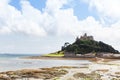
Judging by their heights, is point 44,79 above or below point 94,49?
below

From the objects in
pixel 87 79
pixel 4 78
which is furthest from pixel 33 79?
pixel 87 79

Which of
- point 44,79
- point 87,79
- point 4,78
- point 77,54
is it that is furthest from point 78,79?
point 77,54

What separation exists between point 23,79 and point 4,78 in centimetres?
284

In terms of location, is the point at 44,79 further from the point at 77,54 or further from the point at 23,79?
the point at 77,54

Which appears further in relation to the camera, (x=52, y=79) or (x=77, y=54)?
(x=77, y=54)

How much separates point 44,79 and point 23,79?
10.3ft

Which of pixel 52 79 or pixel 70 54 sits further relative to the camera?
pixel 70 54

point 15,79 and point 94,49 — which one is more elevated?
point 94,49

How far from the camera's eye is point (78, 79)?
45062 mm

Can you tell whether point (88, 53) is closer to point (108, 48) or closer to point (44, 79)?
point (108, 48)

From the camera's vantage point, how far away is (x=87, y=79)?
44.4 meters

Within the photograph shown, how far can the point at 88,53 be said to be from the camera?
19212 centimetres

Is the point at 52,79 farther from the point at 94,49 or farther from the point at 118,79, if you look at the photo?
the point at 94,49

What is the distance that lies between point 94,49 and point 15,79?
156010 millimetres
